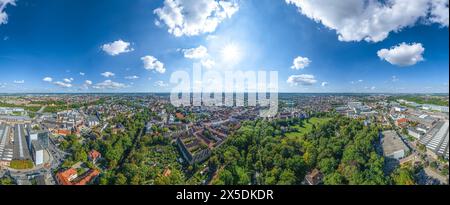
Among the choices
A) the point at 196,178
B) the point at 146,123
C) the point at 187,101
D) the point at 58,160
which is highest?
the point at 187,101

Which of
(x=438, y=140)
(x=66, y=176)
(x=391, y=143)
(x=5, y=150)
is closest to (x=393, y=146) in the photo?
(x=391, y=143)

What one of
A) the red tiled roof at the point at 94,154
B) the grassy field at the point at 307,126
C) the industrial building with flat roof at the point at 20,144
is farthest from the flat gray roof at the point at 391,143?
the industrial building with flat roof at the point at 20,144

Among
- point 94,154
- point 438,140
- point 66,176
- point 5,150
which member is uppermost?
point 438,140

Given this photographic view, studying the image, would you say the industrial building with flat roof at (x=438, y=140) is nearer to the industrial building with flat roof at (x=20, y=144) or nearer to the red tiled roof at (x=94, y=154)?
the red tiled roof at (x=94, y=154)

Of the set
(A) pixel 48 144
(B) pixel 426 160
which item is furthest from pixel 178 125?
(B) pixel 426 160

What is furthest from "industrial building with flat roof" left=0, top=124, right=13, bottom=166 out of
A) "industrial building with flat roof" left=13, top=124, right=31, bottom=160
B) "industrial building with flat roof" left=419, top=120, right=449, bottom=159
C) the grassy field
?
"industrial building with flat roof" left=419, top=120, right=449, bottom=159

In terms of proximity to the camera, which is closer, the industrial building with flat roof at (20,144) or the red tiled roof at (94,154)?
the industrial building with flat roof at (20,144)

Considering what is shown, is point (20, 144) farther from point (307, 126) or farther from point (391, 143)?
point (391, 143)

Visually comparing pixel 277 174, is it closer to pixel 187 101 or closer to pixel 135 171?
pixel 187 101
